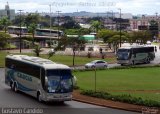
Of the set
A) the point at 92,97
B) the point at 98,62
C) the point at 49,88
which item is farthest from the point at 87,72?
the point at 49,88

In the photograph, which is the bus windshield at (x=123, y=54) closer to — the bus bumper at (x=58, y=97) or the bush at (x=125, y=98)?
the bush at (x=125, y=98)

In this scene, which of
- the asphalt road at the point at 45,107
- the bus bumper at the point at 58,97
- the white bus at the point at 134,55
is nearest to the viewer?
the asphalt road at the point at 45,107

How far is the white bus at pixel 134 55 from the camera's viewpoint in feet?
230

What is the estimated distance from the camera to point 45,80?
3130 cm

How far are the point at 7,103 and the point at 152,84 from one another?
654 inches

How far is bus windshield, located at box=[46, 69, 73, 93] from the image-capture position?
31.2 metres

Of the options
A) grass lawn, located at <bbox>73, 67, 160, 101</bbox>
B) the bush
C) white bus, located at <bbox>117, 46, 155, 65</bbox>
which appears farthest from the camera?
white bus, located at <bbox>117, 46, 155, 65</bbox>

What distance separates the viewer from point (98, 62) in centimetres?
6400

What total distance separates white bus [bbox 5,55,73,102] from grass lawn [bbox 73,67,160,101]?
6.53m

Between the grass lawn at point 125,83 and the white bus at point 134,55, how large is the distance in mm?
14875

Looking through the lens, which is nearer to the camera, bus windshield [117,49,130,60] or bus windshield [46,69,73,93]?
bus windshield [46,69,73,93]

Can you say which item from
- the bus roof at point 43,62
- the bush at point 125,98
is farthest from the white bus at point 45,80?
the bush at point 125,98

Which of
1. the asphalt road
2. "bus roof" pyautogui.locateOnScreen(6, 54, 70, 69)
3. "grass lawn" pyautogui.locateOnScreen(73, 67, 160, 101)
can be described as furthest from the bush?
"bus roof" pyautogui.locateOnScreen(6, 54, 70, 69)

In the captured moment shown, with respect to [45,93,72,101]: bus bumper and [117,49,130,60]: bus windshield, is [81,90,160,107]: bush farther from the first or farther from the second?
[117,49,130,60]: bus windshield
